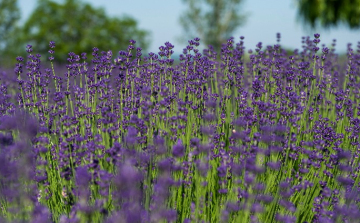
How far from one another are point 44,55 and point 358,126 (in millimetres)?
19837

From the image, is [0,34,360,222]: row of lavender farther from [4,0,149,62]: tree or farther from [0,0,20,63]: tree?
[0,0,20,63]: tree

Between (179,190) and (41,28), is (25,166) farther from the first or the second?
(41,28)

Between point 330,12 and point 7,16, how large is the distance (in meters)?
19.9

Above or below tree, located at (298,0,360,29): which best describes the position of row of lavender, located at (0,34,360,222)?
below

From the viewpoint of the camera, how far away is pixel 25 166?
2.35 meters

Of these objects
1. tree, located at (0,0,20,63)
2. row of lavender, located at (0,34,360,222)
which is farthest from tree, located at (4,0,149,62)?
row of lavender, located at (0,34,360,222)

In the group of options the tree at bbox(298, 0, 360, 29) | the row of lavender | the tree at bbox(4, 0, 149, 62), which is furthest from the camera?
the tree at bbox(298, 0, 360, 29)

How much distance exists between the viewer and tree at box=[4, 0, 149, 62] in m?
20.4

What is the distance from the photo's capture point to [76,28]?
68.2 feet

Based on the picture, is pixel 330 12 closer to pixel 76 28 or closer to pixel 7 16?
pixel 76 28

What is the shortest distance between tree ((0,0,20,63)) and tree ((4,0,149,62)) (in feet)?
21.6

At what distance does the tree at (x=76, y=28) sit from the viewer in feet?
66.8

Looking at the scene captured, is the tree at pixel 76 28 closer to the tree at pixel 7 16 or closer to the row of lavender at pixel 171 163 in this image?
the tree at pixel 7 16

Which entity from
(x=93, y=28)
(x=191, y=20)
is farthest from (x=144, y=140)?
(x=191, y=20)
